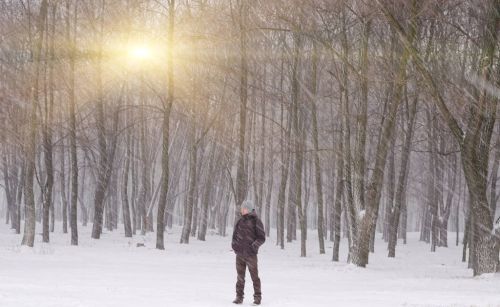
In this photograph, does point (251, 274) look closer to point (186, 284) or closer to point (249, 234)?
point (249, 234)

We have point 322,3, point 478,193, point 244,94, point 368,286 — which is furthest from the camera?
point 244,94

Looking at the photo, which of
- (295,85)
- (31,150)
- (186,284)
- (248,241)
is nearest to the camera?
(248,241)

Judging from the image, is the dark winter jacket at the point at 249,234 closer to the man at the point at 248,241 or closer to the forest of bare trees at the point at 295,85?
the man at the point at 248,241

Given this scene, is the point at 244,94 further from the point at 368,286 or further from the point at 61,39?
the point at 368,286

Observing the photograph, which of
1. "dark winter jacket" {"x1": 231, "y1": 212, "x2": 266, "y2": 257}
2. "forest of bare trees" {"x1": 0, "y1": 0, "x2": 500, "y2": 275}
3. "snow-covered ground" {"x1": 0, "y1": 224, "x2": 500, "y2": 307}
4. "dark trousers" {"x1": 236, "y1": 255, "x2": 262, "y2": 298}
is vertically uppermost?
"forest of bare trees" {"x1": 0, "y1": 0, "x2": 500, "y2": 275}

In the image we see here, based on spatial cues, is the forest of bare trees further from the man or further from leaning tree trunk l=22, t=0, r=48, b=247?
the man

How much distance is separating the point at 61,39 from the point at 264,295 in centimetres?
2302

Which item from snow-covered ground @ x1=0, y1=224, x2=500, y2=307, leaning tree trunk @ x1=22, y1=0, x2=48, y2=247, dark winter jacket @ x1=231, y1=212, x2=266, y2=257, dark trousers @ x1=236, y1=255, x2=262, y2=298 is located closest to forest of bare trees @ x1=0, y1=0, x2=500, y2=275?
leaning tree trunk @ x1=22, y1=0, x2=48, y2=247

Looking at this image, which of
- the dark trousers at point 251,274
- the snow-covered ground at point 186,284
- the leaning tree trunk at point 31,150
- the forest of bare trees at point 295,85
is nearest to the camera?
the dark trousers at point 251,274

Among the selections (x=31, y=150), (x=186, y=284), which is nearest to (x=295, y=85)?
(x=31, y=150)

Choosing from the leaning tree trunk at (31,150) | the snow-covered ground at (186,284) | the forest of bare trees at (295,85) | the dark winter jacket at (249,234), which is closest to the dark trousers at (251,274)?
the dark winter jacket at (249,234)

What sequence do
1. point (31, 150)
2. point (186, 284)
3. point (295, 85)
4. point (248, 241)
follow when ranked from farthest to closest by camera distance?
1. point (295, 85)
2. point (31, 150)
3. point (186, 284)
4. point (248, 241)

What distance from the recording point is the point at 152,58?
37531 millimetres

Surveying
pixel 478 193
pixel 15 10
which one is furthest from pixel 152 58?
pixel 478 193
